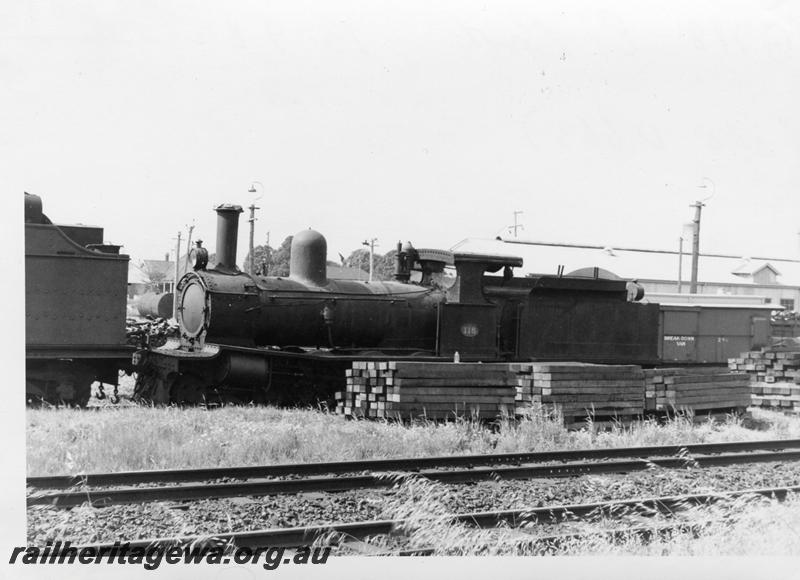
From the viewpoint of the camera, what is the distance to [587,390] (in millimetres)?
11758

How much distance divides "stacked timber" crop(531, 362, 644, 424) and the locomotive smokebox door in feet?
4.35

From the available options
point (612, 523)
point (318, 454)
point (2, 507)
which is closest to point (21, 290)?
point (2, 507)

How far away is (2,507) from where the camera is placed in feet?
17.6

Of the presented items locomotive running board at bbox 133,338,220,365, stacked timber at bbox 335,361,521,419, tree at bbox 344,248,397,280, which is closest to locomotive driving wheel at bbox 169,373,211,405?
locomotive running board at bbox 133,338,220,365

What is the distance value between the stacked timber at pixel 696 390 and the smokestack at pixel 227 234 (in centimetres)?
670

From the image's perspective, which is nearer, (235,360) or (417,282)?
(235,360)

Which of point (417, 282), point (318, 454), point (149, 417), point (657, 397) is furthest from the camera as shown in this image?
point (417, 282)

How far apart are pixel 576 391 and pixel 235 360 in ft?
16.3

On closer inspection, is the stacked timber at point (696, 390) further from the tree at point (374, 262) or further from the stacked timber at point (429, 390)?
the tree at point (374, 262)

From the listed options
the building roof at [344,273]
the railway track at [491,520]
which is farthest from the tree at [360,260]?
the railway track at [491,520]

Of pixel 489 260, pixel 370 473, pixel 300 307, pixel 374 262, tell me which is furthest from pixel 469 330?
pixel 374 262

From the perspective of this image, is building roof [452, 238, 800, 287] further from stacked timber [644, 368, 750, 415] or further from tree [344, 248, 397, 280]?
tree [344, 248, 397, 280]

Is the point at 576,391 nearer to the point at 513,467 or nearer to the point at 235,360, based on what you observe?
the point at 513,467

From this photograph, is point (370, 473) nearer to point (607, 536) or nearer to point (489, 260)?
point (607, 536)
